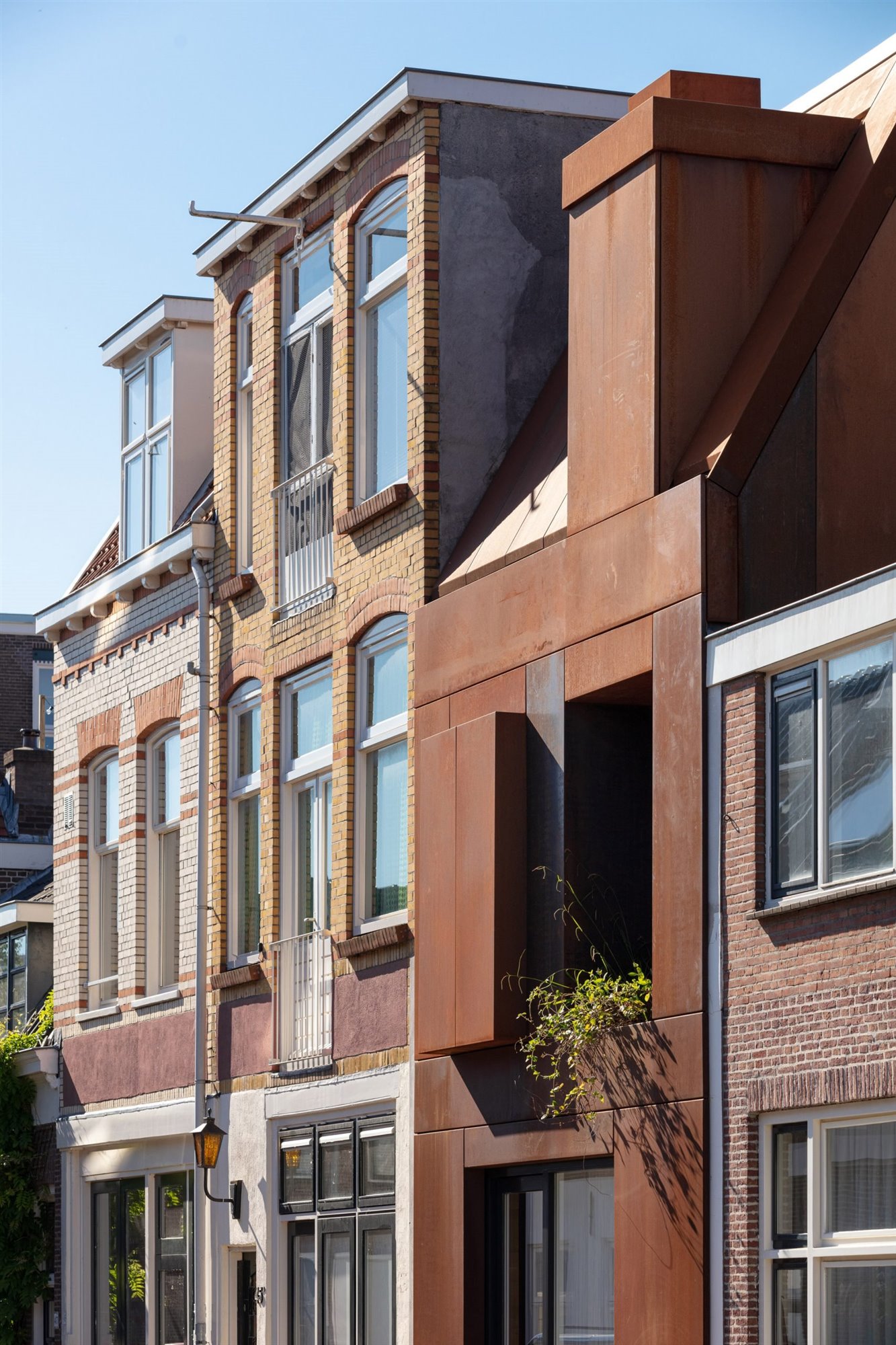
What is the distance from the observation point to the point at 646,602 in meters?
14.8

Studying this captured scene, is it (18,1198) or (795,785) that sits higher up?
(795,785)

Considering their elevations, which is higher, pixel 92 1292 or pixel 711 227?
pixel 711 227

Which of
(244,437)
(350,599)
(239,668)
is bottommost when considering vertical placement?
Result: (239,668)

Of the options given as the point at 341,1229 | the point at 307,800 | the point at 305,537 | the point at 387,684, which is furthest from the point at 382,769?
the point at 341,1229

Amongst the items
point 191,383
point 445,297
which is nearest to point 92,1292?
point 191,383

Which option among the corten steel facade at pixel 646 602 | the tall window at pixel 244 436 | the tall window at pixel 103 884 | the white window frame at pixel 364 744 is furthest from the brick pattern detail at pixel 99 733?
the corten steel facade at pixel 646 602

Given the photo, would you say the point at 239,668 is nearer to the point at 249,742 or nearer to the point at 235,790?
the point at 249,742

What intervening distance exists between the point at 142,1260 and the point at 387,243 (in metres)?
10.3

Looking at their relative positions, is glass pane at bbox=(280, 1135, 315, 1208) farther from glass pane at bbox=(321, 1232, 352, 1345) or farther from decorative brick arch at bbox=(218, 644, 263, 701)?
decorative brick arch at bbox=(218, 644, 263, 701)

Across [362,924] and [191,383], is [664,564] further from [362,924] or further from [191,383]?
[191,383]

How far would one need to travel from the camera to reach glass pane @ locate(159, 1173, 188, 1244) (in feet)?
73.5

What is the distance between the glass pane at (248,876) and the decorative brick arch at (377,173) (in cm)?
536

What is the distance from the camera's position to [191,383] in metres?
24.0

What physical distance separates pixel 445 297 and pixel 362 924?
4991 mm
